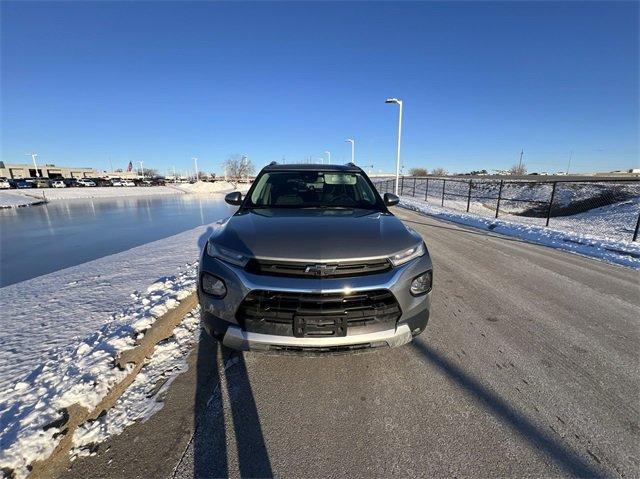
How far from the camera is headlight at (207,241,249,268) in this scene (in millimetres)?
2242

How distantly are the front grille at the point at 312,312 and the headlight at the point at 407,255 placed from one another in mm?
261

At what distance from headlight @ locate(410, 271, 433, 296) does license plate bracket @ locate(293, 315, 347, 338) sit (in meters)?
0.60

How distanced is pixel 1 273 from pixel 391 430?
28.0 ft

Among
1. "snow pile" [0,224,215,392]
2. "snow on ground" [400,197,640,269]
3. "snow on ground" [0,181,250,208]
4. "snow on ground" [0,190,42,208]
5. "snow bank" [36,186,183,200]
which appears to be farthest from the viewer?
"snow bank" [36,186,183,200]

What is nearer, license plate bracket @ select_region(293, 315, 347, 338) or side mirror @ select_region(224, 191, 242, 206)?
license plate bracket @ select_region(293, 315, 347, 338)

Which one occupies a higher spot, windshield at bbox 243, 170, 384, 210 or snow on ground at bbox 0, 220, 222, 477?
windshield at bbox 243, 170, 384, 210

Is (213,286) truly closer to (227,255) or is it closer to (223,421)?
(227,255)

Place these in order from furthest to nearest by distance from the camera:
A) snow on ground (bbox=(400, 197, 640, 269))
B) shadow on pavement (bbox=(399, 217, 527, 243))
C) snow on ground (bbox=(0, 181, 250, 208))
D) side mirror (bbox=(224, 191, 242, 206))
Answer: snow on ground (bbox=(0, 181, 250, 208)) → shadow on pavement (bbox=(399, 217, 527, 243)) → snow on ground (bbox=(400, 197, 640, 269)) → side mirror (bbox=(224, 191, 242, 206))

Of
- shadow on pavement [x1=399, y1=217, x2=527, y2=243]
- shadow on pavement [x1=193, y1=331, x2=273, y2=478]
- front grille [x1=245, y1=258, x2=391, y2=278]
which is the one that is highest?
front grille [x1=245, y1=258, x2=391, y2=278]

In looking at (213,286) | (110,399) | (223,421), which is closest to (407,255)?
(213,286)

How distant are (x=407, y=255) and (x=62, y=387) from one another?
105 inches

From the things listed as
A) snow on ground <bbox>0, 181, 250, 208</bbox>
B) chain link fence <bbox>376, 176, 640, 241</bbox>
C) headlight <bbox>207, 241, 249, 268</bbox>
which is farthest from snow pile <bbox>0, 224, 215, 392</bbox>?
snow on ground <bbox>0, 181, 250, 208</bbox>

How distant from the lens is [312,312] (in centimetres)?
208

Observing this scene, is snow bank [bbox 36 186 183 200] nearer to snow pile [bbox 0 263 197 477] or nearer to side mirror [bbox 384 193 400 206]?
snow pile [bbox 0 263 197 477]
